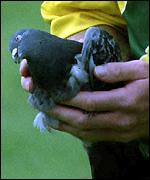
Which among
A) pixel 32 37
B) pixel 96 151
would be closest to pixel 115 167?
pixel 96 151

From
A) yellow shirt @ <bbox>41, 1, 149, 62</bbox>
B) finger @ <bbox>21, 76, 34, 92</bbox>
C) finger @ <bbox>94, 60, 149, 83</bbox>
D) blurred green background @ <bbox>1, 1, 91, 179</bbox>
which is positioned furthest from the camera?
blurred green background @ <bbox>1, 1, 91, 179</bbox>

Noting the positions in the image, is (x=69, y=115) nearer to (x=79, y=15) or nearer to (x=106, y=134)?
(x=106, y=134)

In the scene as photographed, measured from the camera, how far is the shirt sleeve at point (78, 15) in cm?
176

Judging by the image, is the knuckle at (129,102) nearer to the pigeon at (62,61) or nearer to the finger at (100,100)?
the finger at (100,100)

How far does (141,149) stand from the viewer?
1717 millimetres

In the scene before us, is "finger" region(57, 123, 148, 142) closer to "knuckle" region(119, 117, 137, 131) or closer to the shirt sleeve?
"knuckle" region(119, 117, 137, 131)

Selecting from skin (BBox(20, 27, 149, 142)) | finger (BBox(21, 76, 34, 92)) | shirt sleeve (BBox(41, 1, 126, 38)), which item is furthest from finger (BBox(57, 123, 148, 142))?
shirt sleeve (BBox(41, 1, 126, 38))

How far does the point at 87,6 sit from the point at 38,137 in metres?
1.55

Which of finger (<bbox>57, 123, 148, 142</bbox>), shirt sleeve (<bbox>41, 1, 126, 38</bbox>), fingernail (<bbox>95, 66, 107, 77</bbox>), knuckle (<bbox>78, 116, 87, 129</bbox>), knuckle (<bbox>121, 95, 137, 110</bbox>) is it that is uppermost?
shirt sleeve (<bbox>41, 1, 126, 38</bbox>)

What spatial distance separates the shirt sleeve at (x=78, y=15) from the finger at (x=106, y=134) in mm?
296

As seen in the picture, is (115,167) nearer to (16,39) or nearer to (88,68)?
(88,68)

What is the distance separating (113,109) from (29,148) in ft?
5.53

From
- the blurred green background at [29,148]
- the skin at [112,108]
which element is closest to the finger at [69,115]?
the skin at [112,108]

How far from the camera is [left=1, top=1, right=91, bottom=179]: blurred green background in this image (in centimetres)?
308
